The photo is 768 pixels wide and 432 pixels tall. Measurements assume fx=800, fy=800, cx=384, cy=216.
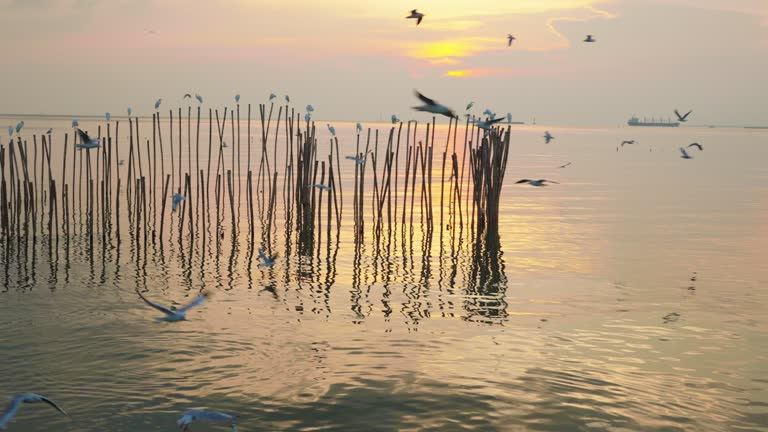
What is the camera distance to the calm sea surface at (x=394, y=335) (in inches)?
276

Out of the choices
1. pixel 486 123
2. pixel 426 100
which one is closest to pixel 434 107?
pixel 426 100

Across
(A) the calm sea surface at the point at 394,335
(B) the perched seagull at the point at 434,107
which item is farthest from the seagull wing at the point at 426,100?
(A) the calm sea surface at the point at 394,335

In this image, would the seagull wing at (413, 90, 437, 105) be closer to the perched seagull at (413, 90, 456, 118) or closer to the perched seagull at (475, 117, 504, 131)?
the perched seagull at (413, 90, 456, 118)

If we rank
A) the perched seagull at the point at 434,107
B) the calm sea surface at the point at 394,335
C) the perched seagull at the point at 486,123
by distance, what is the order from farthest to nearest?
the perched seagull at the point at 486,123 → the perched seagull at the point at 434,107 → the calm sea surface at the point at 394,335

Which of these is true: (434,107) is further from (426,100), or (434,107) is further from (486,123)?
(486,123)

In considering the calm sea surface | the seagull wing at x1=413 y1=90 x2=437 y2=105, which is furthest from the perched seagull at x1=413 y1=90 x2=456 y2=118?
the calm sea surface

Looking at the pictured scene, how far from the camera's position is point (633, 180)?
1435 inches

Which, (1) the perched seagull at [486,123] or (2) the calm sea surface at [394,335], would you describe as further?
(1) the perched seagull at [486,123]

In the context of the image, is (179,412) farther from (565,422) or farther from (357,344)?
(565,422)

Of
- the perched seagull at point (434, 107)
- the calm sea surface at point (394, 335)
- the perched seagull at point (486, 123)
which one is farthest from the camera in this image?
the perched seagull at point (486, 123)

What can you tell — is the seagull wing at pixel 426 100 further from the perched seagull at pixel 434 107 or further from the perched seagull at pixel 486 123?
the perched seagull at pixel 486 123

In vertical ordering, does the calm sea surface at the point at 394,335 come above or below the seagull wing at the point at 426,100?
below

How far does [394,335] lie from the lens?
365 inches

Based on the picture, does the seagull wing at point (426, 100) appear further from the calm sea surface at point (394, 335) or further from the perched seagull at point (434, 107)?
the calm sea surface at point (394, 335)
